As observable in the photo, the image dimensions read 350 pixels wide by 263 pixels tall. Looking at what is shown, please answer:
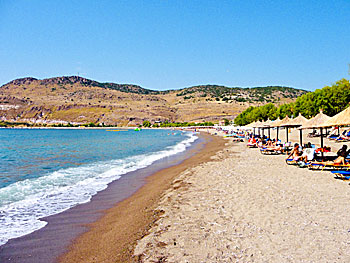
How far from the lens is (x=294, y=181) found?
391 inches

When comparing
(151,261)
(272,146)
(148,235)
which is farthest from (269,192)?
(272,146)

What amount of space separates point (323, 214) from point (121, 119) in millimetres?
160130

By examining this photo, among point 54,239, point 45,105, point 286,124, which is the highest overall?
point 45,105

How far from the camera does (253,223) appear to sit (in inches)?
232

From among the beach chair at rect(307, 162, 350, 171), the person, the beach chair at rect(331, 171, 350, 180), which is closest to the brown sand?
the beach chair at rect(331, 171, 350, 180)

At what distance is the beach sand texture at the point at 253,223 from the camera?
15.1 ft

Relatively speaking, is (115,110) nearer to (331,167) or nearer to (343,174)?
(331,167)

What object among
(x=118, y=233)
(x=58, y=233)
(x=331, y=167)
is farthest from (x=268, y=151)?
(x=58, y=233)

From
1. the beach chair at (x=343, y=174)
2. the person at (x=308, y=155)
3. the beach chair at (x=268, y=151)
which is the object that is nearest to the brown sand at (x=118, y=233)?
the beach chair at (x=343, y=174)

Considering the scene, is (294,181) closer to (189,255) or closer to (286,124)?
(189,255)

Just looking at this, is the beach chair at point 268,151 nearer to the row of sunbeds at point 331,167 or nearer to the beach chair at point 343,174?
the row of sunbeds at point 331,167

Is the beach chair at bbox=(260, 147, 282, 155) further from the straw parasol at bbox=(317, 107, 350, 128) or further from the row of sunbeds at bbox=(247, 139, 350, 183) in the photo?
the straw parasol at bbox=(317, 107, 350, 128)

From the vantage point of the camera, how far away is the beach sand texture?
15.1 feet

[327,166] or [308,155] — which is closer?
[327,166]
